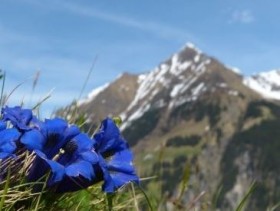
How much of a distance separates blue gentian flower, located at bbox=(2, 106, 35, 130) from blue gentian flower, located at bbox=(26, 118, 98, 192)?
0.32 ft

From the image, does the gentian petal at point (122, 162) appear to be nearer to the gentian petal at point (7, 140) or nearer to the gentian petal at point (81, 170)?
the gentian petal at point (81, 170)

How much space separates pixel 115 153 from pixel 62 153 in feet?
1.16

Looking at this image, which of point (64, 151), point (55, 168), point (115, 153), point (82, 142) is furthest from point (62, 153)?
point (115, 153)

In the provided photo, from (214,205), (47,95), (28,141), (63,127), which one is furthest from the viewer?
(214,205)

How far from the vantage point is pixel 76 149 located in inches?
105

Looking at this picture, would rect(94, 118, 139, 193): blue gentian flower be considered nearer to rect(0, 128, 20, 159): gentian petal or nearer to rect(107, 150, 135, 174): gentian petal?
rect(107, 150, 135, 174): gentian petal

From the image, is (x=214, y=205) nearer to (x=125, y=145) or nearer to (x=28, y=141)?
(x=125, y=145)

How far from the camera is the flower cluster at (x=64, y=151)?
2.56 metres

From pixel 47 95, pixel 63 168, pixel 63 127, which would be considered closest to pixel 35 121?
pixel 63 127

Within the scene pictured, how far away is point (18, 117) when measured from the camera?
278 centimetres

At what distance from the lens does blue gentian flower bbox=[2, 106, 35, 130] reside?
2686mm

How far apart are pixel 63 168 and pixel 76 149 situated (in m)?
0.14

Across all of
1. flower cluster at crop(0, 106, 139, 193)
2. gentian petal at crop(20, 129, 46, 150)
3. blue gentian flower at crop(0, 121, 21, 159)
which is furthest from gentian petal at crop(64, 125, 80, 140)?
blue gentian flower at crop(0, 121, 21, 159)

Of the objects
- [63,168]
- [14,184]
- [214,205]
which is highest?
[63,168]
